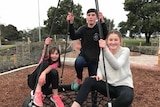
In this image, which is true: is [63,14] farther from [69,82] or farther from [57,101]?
[57,101]

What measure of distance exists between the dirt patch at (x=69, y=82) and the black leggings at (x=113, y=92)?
1.09 m

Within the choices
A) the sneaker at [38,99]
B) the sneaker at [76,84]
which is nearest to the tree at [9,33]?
the sneaker at [76,84]

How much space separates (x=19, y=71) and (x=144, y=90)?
3080 mm

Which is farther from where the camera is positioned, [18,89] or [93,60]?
[18,89]

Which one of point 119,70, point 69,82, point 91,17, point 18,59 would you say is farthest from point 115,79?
point 18,59

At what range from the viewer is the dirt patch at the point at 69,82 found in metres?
3.28

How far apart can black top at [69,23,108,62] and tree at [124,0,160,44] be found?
2110 cm

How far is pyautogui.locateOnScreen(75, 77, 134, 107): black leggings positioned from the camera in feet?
6.78

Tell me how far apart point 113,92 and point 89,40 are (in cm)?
99

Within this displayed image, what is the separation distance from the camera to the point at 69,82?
436 cm

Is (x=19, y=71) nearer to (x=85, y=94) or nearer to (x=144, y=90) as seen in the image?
(x=144, y=90)

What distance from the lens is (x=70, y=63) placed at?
637cm

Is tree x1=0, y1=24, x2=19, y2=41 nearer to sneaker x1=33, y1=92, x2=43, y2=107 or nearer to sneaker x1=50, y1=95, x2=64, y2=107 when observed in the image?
sneaker x1=50, y1=95, x2=64, y2=107

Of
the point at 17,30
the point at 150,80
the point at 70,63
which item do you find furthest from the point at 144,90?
the point at 17,30
